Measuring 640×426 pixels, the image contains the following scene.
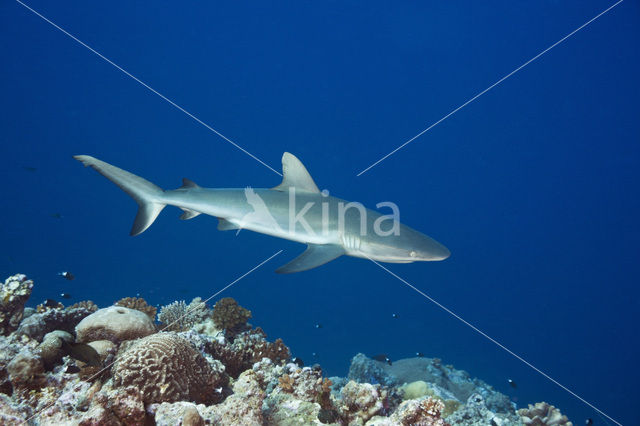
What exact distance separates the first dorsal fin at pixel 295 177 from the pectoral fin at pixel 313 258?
1.36 metres

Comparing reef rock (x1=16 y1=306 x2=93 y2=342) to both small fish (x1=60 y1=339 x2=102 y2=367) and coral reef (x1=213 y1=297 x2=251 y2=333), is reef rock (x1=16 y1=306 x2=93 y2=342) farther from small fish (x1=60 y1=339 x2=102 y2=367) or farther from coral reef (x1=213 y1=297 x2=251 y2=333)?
coral reef (x1=213 y1=297 x2=251 y2=333)

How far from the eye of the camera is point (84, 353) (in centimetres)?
344

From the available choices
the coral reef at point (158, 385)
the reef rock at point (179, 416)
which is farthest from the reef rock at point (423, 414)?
the reef rock at point (179, 416)

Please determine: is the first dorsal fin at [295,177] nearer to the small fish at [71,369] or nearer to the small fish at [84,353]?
the small fish at [84,353]

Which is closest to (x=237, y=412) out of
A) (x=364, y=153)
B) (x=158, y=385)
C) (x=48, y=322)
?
(x=158, y=385)

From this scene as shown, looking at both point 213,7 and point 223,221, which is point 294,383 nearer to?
point 223,221

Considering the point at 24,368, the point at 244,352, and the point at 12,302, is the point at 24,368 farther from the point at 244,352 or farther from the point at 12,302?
the point at 244,352

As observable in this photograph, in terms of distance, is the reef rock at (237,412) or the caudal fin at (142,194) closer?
the reef rock at (237,412)

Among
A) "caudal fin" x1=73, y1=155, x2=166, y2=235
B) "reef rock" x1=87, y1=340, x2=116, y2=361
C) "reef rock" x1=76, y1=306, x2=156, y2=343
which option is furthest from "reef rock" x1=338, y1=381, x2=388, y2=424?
"caudal fin" x1=73, y1=155, x2=166, y2=235

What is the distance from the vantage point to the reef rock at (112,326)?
13.9 feet

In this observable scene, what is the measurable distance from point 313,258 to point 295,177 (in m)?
2.03

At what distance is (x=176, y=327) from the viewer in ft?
21.2

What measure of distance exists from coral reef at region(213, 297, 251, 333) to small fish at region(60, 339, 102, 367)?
9.76 feet

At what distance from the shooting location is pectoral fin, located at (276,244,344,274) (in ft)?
17.5
